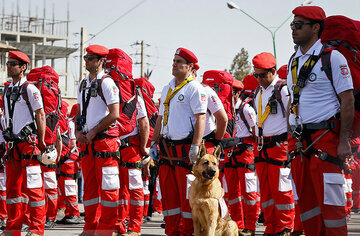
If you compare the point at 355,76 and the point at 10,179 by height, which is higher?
the point at 355,76

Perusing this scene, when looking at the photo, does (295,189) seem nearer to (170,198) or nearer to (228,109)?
(170,198)

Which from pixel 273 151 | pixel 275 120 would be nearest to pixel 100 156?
pixel 273 151

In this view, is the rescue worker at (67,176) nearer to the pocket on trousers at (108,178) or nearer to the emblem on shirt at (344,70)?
the pocket on trousers at (108,178)

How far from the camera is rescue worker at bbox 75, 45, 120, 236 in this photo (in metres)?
7.76

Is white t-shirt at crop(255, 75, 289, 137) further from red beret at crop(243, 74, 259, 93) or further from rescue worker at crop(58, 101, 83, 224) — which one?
rescue worker at crop(58, 101, 83, 224)

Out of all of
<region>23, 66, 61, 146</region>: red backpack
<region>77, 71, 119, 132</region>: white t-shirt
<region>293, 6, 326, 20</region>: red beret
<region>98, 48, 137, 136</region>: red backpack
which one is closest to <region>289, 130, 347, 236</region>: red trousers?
<region>293, 6, 326, 20</region>: red beret

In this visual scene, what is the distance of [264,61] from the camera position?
9117 mm

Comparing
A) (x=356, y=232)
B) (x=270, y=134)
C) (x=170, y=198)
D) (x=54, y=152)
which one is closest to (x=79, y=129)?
(x=54, y=152)

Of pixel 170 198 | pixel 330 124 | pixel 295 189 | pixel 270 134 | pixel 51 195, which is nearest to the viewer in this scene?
pixel 330 124

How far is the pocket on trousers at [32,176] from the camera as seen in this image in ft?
26.8

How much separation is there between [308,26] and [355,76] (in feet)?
2.27

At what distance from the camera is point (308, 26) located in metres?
5.89

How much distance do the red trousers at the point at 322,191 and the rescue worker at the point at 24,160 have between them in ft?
12.9

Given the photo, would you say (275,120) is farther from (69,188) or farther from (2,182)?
(2,182)
